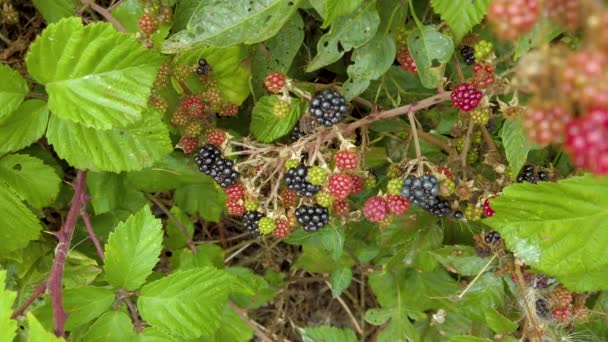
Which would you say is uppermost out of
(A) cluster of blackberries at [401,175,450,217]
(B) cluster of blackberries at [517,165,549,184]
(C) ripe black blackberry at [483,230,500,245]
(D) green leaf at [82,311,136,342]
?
(A) cluster of blackberries at [401,175,450,217]

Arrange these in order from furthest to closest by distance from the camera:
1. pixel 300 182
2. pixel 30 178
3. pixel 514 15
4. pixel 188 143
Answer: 1. pixel 30 178
2. pixel 188 143
3. pixel 300 182
4. pixel 514 15

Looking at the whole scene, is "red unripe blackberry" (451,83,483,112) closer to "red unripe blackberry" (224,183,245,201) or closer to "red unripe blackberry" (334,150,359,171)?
"red unripe blackberry" (334,150,359,171)

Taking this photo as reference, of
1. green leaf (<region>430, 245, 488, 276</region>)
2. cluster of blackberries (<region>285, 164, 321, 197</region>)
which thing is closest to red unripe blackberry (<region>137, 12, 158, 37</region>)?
cluster of blackberries (<region>285, 164, 321, 197</region>)

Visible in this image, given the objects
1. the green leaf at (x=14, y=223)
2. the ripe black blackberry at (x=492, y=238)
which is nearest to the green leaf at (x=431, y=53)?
the ripe black blackberry at (x=492, y=238)

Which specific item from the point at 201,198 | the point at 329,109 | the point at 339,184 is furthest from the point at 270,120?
the point at 201,198

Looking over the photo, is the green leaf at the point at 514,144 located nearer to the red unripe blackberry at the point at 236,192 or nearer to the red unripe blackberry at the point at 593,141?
the red unripe blackberry at the point at 236,192

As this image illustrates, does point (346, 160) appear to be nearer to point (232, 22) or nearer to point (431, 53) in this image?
point (431, 53)
